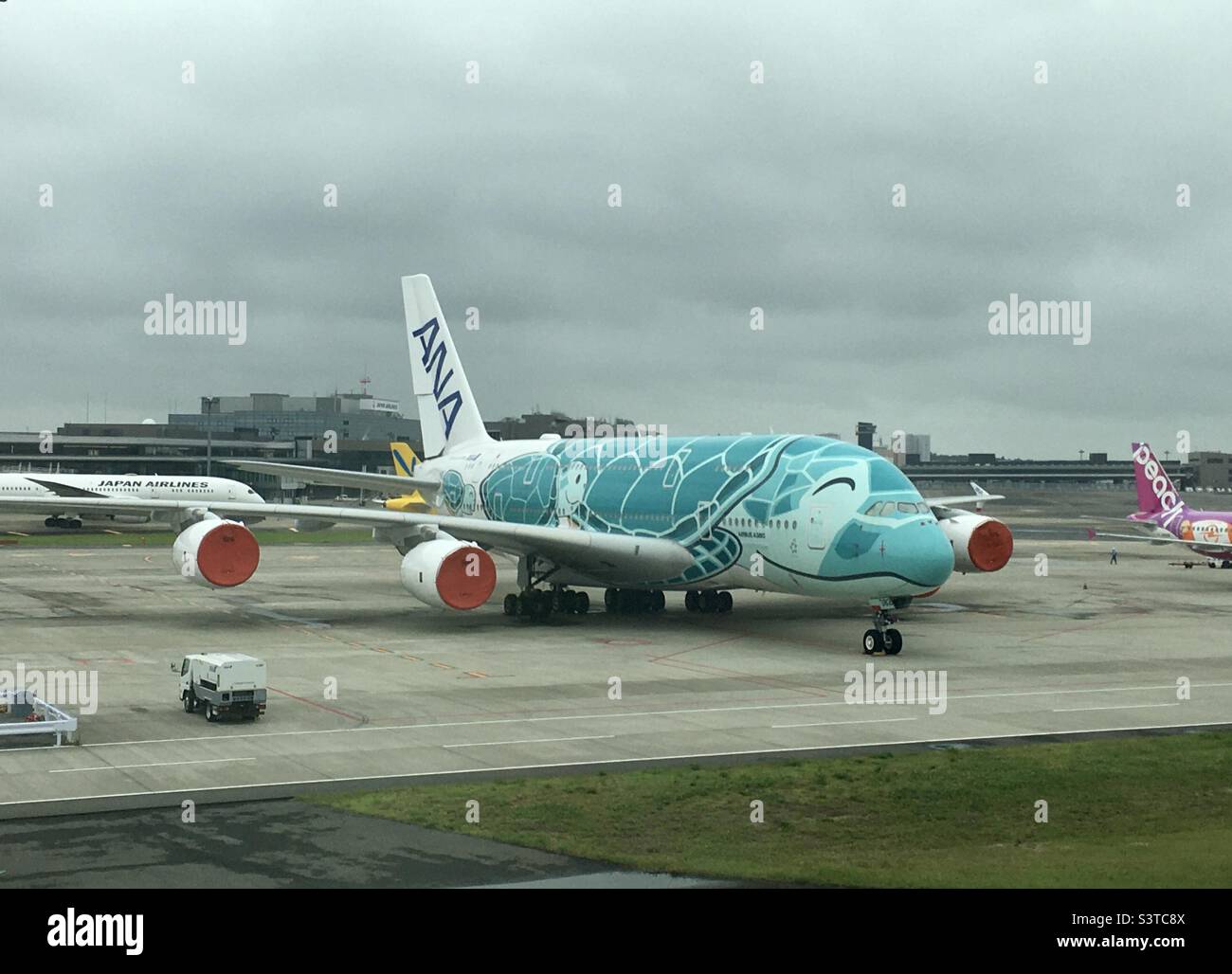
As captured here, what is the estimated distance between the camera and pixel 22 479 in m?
101

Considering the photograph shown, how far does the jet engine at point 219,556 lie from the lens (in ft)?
129

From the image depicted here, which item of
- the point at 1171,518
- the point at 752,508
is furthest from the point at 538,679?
the point at 1171,518

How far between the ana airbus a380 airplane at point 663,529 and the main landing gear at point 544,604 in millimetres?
55

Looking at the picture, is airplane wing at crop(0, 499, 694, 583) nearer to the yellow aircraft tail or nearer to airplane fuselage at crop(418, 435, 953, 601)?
airplane fuselage at crop(418, 435, 953, 601)

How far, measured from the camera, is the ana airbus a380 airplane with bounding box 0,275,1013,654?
34.6 meters

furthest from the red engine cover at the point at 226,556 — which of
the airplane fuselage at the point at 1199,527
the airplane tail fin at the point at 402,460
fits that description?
the airplane fuselage at the point at 1199,527

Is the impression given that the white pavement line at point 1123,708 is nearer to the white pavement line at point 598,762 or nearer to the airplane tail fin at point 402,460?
the white pavement line at point 598,762

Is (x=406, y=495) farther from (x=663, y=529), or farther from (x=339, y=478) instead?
(x=663, y=529)

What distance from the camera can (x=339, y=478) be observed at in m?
47.1

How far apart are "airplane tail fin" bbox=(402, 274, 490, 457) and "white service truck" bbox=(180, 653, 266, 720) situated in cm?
2851

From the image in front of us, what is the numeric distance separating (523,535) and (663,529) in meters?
4.17
